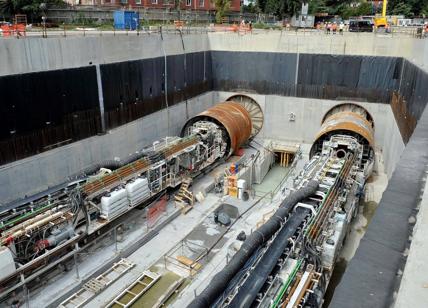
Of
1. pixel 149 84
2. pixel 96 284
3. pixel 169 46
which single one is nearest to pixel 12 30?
pixel 149 84

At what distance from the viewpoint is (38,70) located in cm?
1559

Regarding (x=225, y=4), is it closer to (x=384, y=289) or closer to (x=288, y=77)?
(x=288, y=77)

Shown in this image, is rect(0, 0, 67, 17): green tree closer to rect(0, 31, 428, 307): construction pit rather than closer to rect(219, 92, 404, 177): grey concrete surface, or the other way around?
rect(0, 31, 428, 307): construction pit

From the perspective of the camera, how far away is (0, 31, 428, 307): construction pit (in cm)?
952

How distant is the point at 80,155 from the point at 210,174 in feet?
23.8

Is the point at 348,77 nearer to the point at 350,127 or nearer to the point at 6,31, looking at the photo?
the point at 350,127

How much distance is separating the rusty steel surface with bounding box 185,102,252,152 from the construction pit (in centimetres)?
13

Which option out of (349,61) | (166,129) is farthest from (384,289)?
(349,61)

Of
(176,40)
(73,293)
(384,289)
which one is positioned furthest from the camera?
(176,40)

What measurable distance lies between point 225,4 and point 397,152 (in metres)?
35.8

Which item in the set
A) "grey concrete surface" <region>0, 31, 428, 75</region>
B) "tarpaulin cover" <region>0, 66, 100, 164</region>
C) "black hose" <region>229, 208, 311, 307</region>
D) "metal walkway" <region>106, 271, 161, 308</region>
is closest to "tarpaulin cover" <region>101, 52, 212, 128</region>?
"grey concrete surface" <region>0, 31, 428, 75</region>

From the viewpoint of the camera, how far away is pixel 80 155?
17938mm

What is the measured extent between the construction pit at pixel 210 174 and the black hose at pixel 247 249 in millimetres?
67

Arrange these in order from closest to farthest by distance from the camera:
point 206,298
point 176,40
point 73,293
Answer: point 206,298, point 73,293, point 176,40
